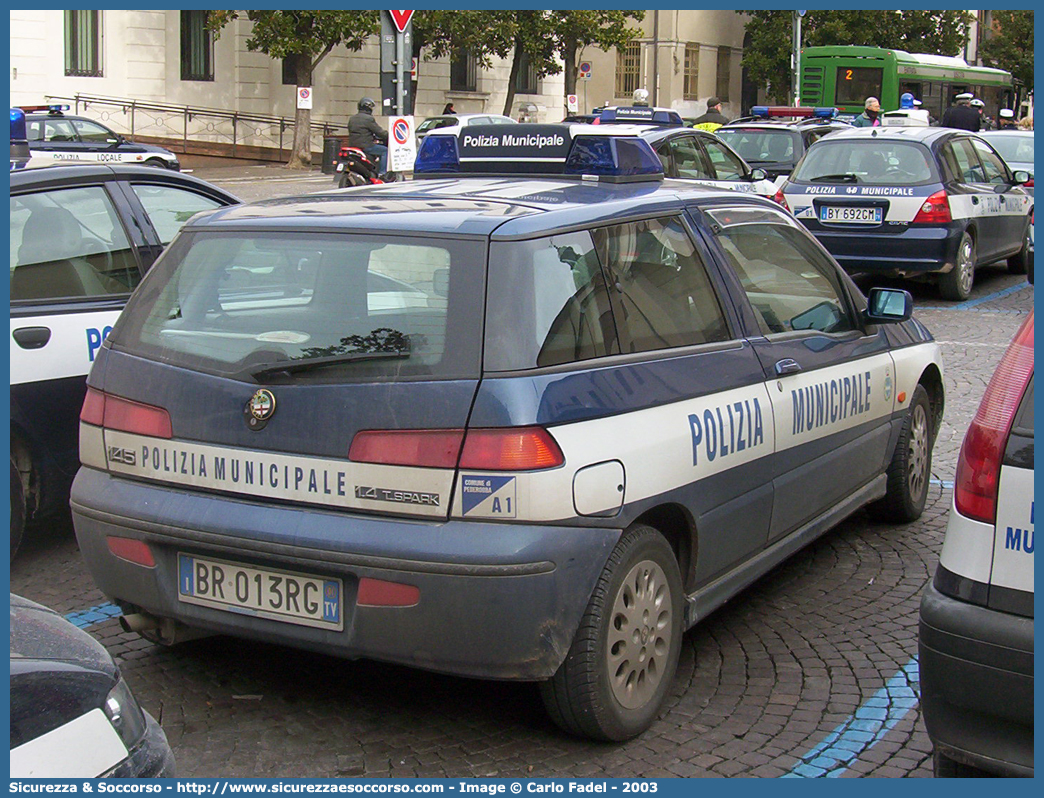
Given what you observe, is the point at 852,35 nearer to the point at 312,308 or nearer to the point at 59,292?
the point at 59,292

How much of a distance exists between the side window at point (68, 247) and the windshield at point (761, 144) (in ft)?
44.1

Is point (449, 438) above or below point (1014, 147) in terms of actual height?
below

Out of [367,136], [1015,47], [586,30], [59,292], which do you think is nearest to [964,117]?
[367,136]

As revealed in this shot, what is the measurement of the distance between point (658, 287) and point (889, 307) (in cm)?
157

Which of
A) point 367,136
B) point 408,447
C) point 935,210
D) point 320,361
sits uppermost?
point 367,136

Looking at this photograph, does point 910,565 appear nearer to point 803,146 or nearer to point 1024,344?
point 1024,344

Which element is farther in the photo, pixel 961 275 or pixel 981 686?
pixel 961 275

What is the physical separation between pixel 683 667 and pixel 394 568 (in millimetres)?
1389

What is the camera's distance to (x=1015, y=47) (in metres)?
63.0

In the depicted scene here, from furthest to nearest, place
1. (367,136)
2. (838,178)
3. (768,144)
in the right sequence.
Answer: (367,136) → (768,144) → (838,178)

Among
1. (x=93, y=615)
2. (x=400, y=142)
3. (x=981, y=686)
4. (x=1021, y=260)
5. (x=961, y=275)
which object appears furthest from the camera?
(x=1021, y=260)

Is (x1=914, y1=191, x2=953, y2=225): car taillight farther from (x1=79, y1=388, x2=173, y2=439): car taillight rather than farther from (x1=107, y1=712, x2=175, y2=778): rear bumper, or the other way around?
(x1=107, y1=712, x2=175, y2=778): rear bumper

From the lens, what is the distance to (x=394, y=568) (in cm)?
347

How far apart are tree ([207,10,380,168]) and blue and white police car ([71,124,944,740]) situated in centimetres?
3017
